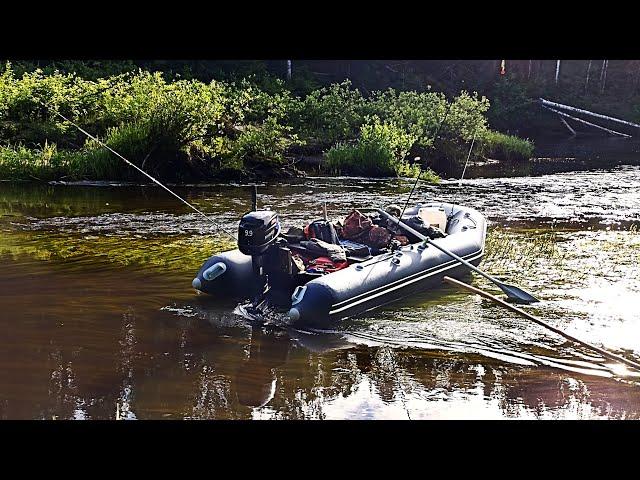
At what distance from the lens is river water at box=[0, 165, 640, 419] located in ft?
11.7

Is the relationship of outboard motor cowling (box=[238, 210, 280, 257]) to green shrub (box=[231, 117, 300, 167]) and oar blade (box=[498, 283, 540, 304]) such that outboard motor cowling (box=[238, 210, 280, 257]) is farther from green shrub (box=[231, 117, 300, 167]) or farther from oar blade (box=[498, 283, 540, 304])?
green shrub (box=[231, 117, 300, 167])

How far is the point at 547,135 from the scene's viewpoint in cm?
1666

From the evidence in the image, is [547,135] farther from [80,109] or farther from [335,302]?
[335,302]

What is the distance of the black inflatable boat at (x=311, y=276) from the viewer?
440cm

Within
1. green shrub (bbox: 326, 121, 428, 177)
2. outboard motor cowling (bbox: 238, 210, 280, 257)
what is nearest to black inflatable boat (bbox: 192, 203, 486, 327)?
outboard motor cowling (bbox: 238, 210, 280, 257)

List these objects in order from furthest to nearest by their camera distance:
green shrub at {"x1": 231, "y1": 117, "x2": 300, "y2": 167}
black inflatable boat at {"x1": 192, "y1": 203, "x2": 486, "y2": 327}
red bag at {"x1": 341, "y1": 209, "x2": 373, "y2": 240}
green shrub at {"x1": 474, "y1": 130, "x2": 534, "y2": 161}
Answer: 1. green shrub at {"x1": 474, "y1": 130, "x2": 534, "y2": 161}
2. green shrub at {"x1": 231, "y1": 117, "x2": 300, "y2": 167}
3. red bag at {"x1": 341, "y1": 209, "x2": 373, "y2": 240}
4. black inflatable boat at {"x1": 192, "y1": 203, "x2": 486, "y2": 327}

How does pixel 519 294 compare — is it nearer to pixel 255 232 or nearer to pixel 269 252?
pixel 269 252

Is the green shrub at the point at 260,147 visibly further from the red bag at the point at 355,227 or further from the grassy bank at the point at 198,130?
the red bag at the point at 355,227

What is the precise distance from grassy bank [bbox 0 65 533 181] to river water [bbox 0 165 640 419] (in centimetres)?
287

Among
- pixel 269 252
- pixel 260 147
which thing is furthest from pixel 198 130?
pixel 269 252

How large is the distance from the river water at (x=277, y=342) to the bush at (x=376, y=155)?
3.69 m

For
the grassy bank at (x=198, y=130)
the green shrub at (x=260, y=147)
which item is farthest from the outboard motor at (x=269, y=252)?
the green shrub at (x=260, y=147)
